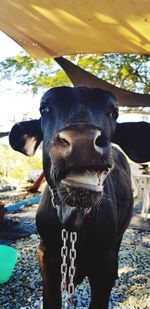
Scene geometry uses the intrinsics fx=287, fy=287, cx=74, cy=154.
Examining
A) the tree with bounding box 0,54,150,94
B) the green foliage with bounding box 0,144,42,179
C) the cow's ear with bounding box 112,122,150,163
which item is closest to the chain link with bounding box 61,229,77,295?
the cow's ear with bounding box 112,122,150,163

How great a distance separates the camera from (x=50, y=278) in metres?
1.93

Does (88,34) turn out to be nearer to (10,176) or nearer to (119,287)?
(119,287)

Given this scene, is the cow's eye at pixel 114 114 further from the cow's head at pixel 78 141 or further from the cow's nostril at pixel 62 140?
the cow's nostril at pixel 62 140

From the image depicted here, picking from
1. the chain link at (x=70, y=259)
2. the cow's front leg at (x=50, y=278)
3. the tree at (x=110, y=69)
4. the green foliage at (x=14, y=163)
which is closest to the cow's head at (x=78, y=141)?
the chain link at (x=70, y=259)

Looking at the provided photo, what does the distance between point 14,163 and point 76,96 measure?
491 inches

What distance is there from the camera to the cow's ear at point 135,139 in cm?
189

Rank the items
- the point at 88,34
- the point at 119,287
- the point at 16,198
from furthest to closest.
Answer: the point at 16,198 → the point at 88,34 → the point at 119,287

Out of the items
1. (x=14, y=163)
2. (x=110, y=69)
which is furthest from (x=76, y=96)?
(x=14, y=163)

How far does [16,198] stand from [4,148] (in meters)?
5.91

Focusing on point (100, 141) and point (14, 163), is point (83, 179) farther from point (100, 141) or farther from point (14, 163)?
point (14, 163)

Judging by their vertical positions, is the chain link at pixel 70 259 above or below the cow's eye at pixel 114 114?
below

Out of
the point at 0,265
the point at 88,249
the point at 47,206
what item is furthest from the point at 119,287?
the point at 47,206

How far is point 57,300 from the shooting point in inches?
78.1

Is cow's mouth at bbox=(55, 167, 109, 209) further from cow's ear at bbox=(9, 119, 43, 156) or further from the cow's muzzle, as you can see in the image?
cow's ear at bbox=(9, 119, 43, 156)
